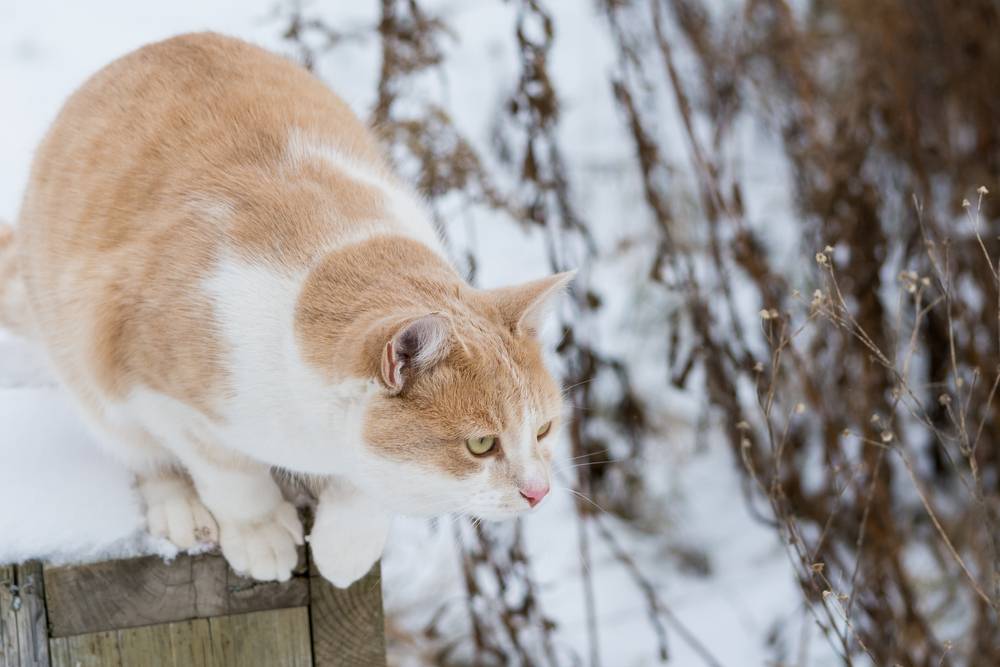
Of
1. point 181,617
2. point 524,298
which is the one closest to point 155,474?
point 181,617

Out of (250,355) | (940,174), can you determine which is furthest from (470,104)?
(250,355)

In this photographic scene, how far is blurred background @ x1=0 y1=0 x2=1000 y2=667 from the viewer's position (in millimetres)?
2543

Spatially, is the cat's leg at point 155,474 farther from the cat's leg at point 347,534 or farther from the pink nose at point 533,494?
the pink nose at point 533,494

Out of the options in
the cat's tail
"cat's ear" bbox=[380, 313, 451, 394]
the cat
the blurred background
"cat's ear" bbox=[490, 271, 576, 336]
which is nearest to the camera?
"cat's ear" bbox=[380, 313, 451, 394]

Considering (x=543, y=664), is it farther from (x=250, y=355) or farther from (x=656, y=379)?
(x=250, y=355)

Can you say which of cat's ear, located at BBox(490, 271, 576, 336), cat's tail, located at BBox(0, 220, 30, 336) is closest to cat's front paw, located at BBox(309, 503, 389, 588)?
cat's ear, located at BBox(490, 271, 576, 336)

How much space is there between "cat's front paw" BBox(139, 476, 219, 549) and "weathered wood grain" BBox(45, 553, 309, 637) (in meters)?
0.03

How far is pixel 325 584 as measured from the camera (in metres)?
1.61

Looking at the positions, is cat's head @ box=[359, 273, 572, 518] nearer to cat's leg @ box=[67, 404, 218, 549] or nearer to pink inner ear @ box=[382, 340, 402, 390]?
pink inner ear @ box=[382, 340, 402, 390]

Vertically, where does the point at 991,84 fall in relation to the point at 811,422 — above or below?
above

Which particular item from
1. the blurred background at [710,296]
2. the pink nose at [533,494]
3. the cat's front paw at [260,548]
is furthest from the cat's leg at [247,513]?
the blurred background at [710,296]

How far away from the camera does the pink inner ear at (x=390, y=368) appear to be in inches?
53.7

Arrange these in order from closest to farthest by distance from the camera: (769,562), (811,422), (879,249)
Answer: (879,249) → (811,422) → (769,562)

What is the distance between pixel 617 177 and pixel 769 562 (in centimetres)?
159
